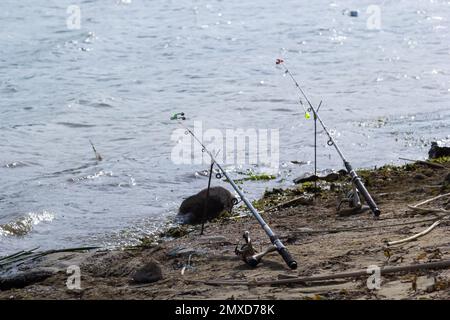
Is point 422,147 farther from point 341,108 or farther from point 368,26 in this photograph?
point 368,26

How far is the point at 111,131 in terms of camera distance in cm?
1336

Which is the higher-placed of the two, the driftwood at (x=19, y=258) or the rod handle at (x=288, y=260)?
the rod handle at (x=288, y=260)

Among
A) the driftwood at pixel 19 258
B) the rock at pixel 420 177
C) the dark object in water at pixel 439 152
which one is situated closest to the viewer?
the driftwood at pixel 19 258

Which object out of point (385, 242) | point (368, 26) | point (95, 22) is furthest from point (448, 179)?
point (95, 22)

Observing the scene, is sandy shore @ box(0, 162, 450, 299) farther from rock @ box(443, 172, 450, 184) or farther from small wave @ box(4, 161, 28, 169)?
small wave @ box(4, 161, 28, 169)

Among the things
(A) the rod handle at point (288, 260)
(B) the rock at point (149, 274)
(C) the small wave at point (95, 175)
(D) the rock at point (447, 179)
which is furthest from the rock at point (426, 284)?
(C) the small wave at point (95, 175)

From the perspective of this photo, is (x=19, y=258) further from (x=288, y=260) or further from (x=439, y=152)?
(x=439, y=152)

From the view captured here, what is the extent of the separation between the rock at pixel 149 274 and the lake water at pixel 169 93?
7.15 feet

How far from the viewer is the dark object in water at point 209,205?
8523mm

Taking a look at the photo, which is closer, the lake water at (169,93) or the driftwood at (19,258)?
the driftwood at (19,258)

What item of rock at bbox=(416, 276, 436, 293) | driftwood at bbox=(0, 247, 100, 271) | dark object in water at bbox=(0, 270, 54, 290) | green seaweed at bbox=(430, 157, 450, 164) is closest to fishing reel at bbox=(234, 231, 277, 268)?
rock at bbox=(416, 276, 436, 293)

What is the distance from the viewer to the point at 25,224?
9047 millimetres

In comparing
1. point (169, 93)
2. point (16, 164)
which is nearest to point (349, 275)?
point (16, 164)

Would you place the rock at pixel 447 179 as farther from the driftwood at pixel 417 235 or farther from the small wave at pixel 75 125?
the small wave at pixel 75 125
